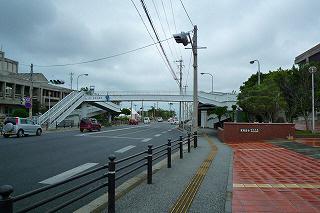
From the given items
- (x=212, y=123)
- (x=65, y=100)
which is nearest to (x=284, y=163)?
(x=65, y=100)

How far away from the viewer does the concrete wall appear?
97.1 feet

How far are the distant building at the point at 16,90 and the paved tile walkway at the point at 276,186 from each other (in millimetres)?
51701

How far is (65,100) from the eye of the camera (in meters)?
54.4

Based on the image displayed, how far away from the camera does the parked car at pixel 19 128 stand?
1174 inches

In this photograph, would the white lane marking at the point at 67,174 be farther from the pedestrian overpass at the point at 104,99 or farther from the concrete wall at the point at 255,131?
the pedestrian overpass at the point at 104,99

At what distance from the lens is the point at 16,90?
241ft

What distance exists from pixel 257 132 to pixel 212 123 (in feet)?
137

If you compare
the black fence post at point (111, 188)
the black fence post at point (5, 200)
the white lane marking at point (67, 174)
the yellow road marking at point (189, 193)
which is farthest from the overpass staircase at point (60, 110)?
the black fence post at point (5, 200)

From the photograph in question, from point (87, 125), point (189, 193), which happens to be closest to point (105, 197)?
point (189, 193)

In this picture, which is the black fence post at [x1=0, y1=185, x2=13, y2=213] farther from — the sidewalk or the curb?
the sidewalk

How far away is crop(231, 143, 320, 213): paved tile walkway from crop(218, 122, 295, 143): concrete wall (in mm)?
14549

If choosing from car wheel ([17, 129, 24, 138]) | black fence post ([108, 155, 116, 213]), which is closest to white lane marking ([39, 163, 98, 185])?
black fence post ([108, 155, 116, 213])

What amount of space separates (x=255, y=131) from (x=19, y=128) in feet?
63.7

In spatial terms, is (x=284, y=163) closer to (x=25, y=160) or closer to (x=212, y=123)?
(x=25, y=160)
